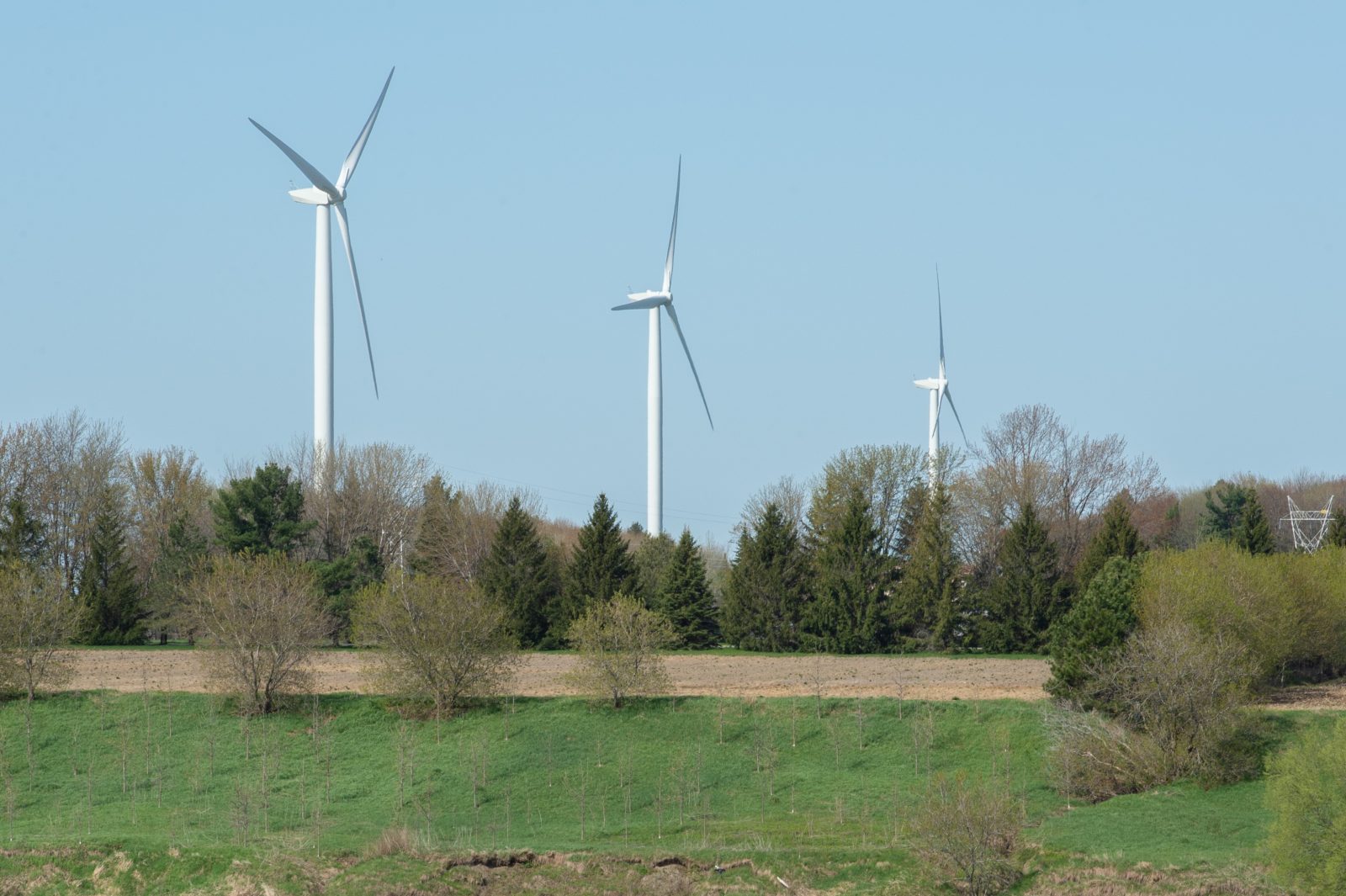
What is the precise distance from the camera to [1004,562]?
216 feet

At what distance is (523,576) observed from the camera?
6831cm

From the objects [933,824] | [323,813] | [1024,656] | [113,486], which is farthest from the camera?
[113,486]

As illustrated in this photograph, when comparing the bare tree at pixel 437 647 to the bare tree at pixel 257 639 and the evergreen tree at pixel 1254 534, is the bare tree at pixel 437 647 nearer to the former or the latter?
the bare tree at pixel 257 639

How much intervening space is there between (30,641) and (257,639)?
702 cm

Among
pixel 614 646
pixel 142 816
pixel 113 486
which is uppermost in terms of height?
pixel 113 486

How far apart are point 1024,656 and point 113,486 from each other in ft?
151

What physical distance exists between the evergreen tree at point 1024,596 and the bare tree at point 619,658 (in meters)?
23.0

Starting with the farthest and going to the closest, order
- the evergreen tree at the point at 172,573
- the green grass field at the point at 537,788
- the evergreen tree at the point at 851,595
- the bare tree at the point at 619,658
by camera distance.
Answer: the evergreen tree at the point at 172,573
the evergreen tree at the point at 851,595
the bare tree at the point at 619,658
the green grass field at the point at 537,788

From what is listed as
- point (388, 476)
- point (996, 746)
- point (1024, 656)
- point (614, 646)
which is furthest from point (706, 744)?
point (388, 476)

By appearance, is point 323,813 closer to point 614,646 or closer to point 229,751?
point 229,751

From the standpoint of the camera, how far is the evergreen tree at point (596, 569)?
67500mm

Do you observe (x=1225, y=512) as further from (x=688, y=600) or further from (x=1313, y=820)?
(x=1313, y=820)

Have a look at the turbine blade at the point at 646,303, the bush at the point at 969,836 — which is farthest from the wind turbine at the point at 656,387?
the bush at the point at 969,836

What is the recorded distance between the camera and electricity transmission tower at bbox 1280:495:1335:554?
82.3m
